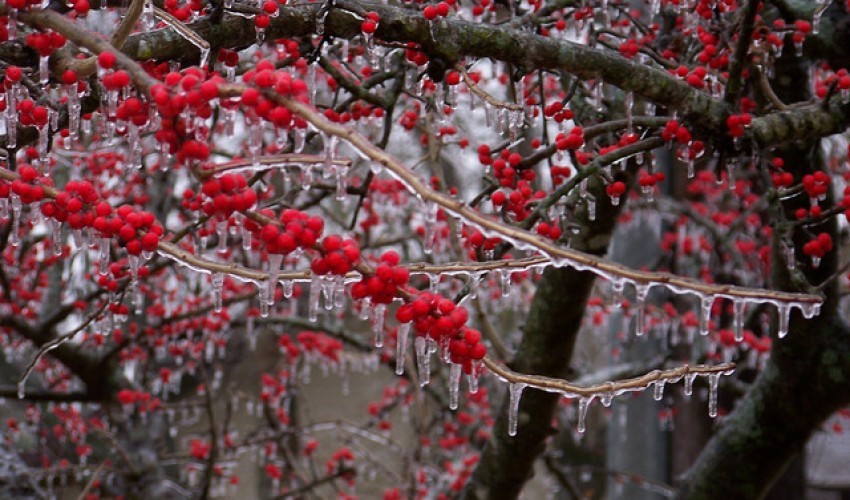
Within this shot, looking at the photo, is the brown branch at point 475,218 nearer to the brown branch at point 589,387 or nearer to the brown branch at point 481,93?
the brown branch at point 589,387

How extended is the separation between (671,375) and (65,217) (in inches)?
45.6

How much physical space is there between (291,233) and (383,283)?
164 mm

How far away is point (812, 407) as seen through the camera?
3.38m

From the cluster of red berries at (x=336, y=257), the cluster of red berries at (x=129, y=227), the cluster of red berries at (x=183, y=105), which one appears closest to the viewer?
the cluster of red berries at (x=183, y=105)

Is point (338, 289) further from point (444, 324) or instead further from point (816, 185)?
point (816, 185)

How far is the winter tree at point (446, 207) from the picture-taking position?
142 centimetres

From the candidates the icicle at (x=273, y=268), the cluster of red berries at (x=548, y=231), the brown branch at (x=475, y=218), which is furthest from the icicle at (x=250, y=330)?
the brown branch at (x=475, y=218)

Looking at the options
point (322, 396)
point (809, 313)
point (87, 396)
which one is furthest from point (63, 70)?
point (322, 396)

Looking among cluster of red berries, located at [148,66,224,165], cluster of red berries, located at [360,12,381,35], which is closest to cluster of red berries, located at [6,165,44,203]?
cluster of red berries, located at [148,66,224,165]

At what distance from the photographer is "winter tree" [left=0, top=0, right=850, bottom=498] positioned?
142 centimetres

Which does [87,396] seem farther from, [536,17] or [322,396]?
[322,396]

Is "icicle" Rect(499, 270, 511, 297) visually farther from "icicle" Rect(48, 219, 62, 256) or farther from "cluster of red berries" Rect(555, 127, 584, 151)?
"icicle" Rect(48, 219, 62, 256)

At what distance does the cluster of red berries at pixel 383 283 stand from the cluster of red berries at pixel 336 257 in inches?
1.5

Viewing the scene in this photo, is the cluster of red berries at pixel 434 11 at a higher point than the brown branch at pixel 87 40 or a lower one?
higher
